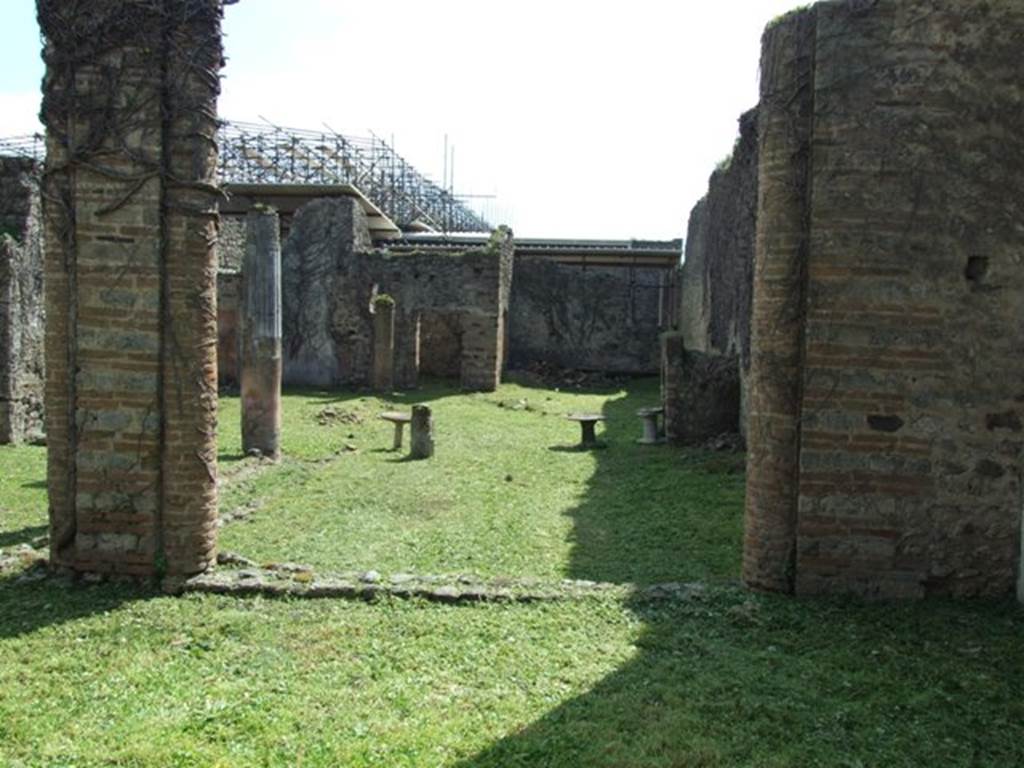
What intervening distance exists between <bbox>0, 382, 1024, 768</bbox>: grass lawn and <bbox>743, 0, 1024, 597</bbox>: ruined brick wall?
1.53 feet

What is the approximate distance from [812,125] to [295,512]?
229 inches

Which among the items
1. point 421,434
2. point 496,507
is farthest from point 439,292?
point 496,507

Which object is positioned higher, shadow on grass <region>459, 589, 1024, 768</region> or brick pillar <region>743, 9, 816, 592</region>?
brick pillar <region>743, 9, 816, 592</region>

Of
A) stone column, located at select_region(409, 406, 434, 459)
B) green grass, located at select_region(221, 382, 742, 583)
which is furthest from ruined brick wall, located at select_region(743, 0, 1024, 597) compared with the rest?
stone column, located at select_region(409, 406, 434, 459)

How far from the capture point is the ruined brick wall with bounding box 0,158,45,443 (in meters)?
12.4

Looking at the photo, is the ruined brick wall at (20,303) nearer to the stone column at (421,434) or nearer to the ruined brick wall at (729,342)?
the stone column at (421,434)

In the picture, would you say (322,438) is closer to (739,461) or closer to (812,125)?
(739,461)

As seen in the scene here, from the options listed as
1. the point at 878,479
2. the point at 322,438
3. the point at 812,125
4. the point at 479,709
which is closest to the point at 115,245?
the point at 479,709

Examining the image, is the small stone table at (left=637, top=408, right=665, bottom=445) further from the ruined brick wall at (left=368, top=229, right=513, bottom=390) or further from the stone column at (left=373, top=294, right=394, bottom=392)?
the stone column at (left=373, top=294, right=394, bottom=392)

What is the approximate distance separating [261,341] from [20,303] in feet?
11.4

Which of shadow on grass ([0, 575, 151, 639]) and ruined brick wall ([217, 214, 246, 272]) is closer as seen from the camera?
shadow on grass ([0, 575, 151, 639])

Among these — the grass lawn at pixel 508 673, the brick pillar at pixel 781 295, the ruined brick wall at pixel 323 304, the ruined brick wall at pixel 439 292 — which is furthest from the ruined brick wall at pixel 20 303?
the brick pillar at pixel 781 295

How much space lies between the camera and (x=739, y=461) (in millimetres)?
10930

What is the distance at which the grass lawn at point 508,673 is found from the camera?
3.74 metres
